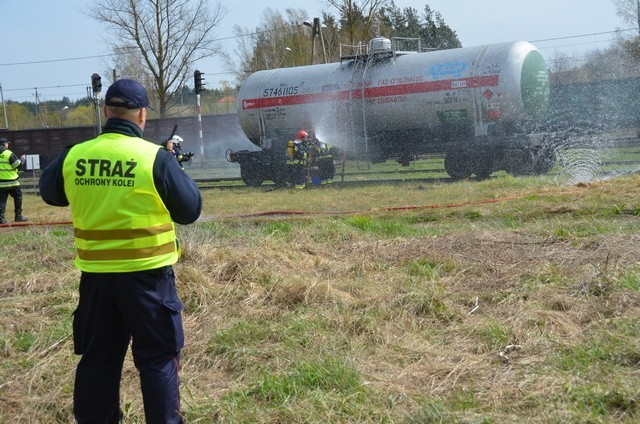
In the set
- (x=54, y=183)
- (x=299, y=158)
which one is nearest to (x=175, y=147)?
(x=54, y=183)

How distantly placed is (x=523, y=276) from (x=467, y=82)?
14.2 metres

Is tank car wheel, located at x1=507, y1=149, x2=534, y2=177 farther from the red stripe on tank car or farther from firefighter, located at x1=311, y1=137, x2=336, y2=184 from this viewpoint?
firefighter, located at x1=311, y1=137, x2=336, y2=184

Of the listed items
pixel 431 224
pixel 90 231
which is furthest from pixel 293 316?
pixel 431 224

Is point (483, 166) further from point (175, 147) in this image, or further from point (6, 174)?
point (175, 147)

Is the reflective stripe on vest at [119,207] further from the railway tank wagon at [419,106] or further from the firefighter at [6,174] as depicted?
the railway tank wagon at [419,106]

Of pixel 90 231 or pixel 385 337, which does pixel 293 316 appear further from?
pixel 90 231

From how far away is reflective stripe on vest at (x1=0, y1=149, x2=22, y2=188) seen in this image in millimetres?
14977

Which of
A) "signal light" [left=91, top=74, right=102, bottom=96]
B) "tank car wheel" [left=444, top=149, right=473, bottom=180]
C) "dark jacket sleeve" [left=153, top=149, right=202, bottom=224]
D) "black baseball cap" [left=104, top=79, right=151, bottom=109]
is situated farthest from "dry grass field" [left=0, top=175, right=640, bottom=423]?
"signal light" [left=91, top=74, right=102, bottom=96]

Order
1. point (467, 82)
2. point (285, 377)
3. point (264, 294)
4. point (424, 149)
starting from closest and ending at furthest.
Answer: point (285, 377), point (264, 294), point (467, 82), point (424, 149)

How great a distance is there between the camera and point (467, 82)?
2017 centimetres

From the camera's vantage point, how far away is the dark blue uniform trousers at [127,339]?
12.8 ft

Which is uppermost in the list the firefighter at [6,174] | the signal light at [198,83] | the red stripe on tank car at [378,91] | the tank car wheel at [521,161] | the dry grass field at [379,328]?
the signal light at [198,83]

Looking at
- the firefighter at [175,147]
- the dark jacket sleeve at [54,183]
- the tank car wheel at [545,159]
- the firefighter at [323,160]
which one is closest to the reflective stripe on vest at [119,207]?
the dark jacket sleeve at [54,183]

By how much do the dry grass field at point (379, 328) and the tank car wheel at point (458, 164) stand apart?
37.0 feet
